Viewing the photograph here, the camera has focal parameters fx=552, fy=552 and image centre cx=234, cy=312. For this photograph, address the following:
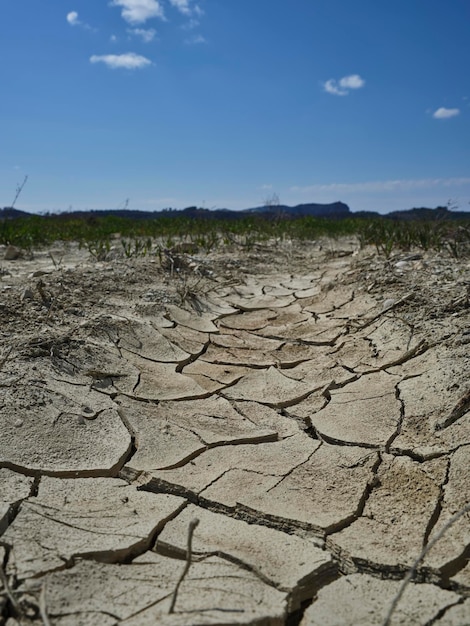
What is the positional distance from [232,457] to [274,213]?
334 inches

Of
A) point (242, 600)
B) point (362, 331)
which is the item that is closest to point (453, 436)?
point (242, 600)

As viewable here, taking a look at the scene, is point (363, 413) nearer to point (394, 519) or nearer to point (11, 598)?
point (394, 519)

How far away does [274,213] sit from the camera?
1028 cm

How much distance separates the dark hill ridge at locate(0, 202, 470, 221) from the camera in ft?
26.7

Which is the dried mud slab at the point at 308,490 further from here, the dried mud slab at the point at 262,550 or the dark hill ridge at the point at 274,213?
the dark hill ridge at the point at 274,213

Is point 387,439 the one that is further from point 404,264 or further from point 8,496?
point 404,264

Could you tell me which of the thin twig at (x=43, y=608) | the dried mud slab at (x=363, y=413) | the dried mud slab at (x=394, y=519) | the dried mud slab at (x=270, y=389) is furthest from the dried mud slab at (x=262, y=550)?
the dried mud slab at (x=270, y=389)

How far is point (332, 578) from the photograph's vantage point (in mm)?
1513

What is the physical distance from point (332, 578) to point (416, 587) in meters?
0.22

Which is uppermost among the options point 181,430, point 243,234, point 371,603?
A: point 243,234

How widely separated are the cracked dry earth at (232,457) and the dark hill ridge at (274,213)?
269 cm

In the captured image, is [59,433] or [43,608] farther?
[59,433]

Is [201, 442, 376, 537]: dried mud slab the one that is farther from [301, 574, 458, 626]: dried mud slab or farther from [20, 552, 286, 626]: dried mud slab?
[20, 552, 286, 626]: dried mud slab

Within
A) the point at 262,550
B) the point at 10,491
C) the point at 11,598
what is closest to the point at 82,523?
the point at 10,491
